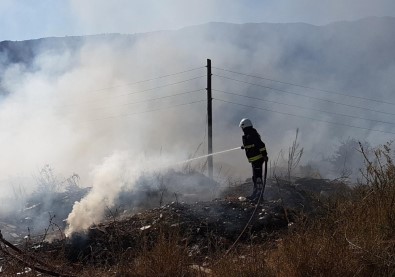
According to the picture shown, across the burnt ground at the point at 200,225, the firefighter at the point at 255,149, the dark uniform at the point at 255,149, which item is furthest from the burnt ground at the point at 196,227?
the dark uniform at the point at 255,149

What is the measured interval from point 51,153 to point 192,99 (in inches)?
639

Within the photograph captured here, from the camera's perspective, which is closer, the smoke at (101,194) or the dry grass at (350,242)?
the dry grass at (350,242)

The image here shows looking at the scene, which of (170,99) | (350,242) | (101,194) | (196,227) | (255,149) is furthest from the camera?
(170,99)

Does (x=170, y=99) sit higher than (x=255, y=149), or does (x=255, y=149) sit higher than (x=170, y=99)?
(x=170, y=99)

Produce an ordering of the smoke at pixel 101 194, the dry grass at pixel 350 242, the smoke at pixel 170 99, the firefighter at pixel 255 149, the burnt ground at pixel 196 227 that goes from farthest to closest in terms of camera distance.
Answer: the smoke at pixel 170 99, the firefighter at pixel 255 149, the smoke at pixel 101 194, the burnt ground at pixel 196 227, the dry grass at pixel 350 242

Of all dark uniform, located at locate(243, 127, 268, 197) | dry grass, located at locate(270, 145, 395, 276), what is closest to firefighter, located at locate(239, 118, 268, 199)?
dark uniform, located at locate(243, 127, 268, 197)

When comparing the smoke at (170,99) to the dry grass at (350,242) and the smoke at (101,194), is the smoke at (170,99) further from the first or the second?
the dry grass at (350,242)

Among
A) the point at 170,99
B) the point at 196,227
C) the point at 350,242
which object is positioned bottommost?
the point at 196,227

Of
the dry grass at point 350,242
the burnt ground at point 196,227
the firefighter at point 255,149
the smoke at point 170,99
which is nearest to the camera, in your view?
the dry grass at point 350,242

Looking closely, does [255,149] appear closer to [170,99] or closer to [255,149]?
[255,149]

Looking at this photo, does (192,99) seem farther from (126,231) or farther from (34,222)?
(126,231)

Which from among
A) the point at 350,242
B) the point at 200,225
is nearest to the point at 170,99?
the point at 200,225

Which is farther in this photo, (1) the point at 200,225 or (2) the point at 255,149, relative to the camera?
(2) the point at 255,149

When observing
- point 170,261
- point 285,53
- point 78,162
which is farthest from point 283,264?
point 285,53
